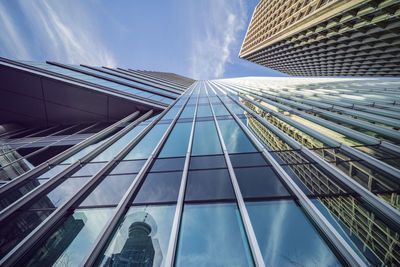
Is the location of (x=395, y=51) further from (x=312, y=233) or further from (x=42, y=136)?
(x=42, y=136)

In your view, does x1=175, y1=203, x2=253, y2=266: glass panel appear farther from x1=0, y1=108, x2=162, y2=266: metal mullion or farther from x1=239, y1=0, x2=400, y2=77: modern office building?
x1=239, y1=0, x2=400, y2=77: modern office building

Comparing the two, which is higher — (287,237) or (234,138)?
(234,138)

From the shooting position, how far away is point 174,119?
10914mm

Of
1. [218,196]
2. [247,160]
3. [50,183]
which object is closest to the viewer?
[218,196]

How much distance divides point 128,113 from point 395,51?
131 feet

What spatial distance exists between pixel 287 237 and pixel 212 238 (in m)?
1.45

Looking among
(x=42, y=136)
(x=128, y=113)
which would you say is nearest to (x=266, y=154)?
(x=128, y=113)

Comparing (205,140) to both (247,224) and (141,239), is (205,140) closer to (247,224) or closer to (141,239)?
(247,224)

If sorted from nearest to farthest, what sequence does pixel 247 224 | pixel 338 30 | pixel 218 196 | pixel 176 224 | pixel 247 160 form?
pixel 247 224
pixel 176 224
pixel 218 196
pixel 247 160
pixel 338 30

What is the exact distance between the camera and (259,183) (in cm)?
462

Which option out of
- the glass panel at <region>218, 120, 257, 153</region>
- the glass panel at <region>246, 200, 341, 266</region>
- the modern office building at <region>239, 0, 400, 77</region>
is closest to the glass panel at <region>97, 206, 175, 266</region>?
the glass panel at <region>246, 200, 341, 266</region>

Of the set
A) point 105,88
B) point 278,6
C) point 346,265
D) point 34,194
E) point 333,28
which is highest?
point 278,6

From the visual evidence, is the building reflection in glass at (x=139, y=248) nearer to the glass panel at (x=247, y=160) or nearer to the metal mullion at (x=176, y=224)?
the metal mullion at (x=176, y=224)

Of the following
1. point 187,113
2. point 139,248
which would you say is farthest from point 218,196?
point 187,113
